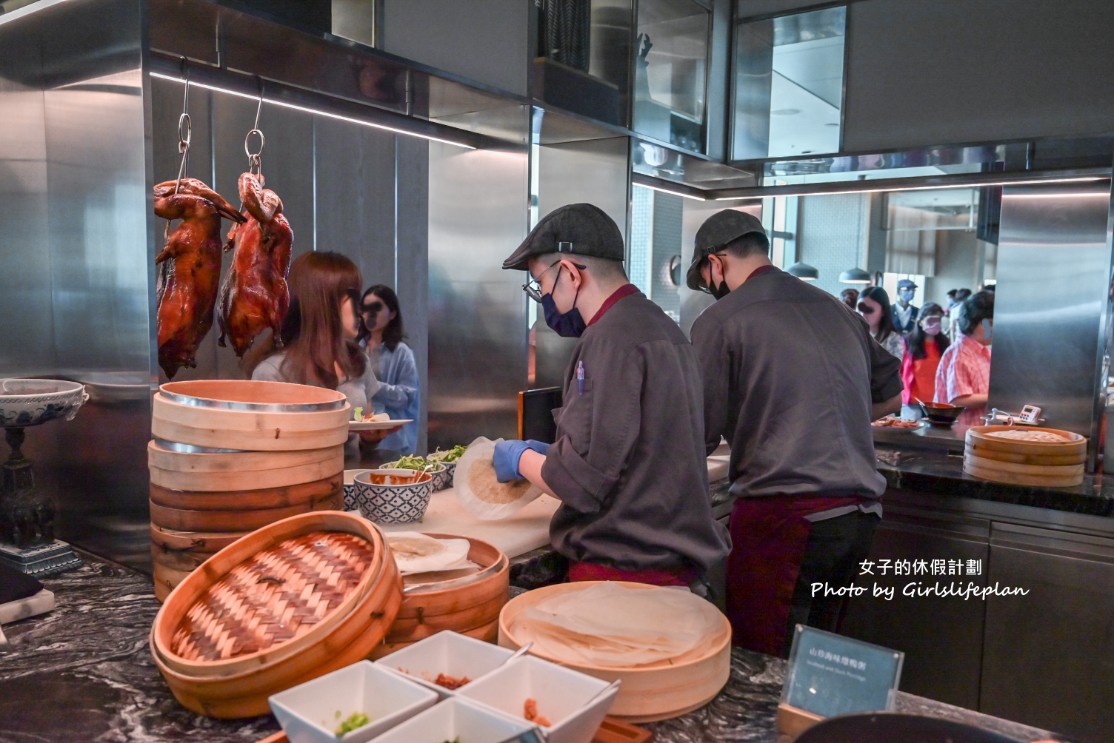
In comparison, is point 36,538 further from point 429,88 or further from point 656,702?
point 429,88

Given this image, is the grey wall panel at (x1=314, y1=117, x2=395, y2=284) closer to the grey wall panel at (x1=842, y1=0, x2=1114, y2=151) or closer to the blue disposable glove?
the blue disposable glove

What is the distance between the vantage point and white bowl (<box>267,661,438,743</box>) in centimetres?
109

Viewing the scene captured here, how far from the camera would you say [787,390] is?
2848mm

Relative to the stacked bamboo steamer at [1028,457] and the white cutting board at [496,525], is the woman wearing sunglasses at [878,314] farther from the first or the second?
the white cutting board at [496,525]

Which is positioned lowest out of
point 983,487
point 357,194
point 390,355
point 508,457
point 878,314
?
point 983,487

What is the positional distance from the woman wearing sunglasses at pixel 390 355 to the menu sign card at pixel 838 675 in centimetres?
317

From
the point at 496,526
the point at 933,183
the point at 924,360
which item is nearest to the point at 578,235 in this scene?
the point at 496,526

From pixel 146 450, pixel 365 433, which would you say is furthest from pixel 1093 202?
pixel 146 450

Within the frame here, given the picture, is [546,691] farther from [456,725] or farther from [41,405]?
[41,405]

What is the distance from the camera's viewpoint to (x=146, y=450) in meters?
2.09

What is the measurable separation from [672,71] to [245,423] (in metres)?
3.07

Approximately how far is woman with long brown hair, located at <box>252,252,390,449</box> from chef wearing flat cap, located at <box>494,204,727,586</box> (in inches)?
56.2

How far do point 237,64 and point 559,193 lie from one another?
1.75 metres

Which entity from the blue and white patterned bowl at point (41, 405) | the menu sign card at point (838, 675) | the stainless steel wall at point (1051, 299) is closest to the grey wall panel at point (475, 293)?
the blue and white patterned bowl at point (41, 405)
